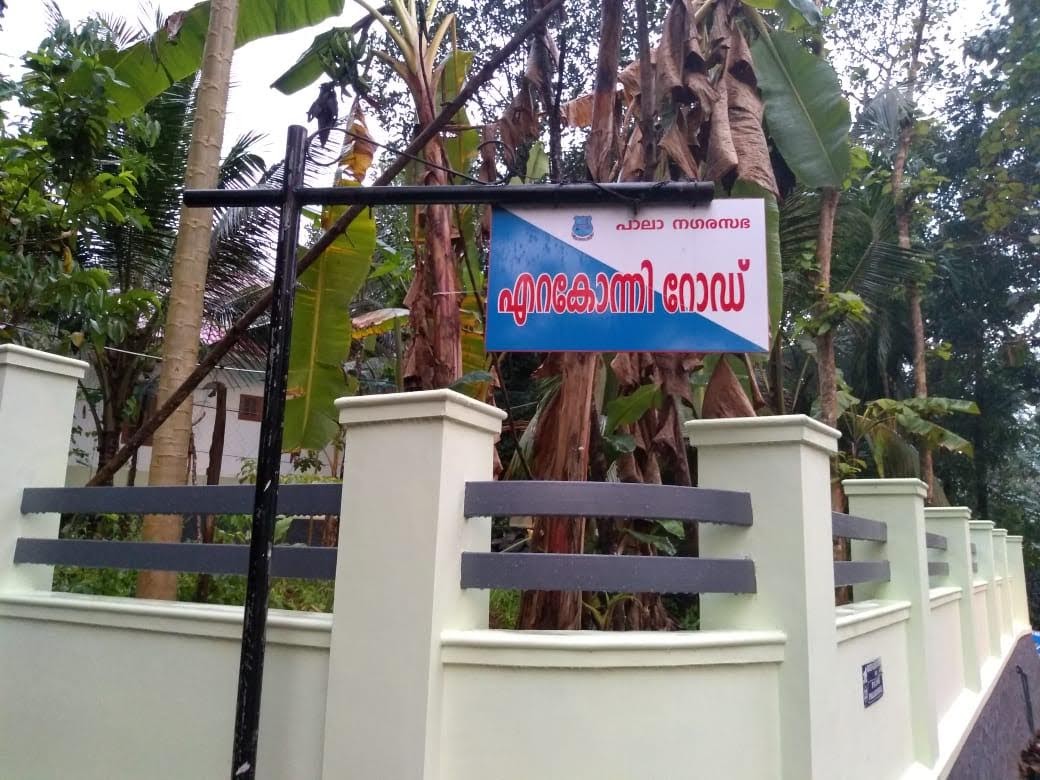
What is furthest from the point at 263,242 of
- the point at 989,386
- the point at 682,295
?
the point at 989,386

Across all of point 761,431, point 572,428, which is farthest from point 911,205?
point 761,431

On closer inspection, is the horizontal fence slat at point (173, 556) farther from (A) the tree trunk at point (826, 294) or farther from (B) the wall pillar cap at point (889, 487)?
(A) the tree trunk at point (826, 294)

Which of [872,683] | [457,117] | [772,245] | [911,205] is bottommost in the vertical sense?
[872,683]

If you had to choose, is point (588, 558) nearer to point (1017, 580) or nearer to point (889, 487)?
point (889, 487)

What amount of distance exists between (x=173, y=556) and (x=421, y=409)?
1.44 metres

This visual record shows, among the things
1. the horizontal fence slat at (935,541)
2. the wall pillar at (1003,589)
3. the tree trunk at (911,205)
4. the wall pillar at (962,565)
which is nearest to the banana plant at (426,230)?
the horizontal fence slat at (935,541)

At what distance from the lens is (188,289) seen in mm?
4957

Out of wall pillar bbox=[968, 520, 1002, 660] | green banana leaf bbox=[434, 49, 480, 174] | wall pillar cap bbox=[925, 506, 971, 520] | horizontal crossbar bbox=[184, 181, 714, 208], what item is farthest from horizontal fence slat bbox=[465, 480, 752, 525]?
wall pillar bbox=[968, 520, 1002, 660]

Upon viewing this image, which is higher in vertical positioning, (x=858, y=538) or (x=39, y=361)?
(x=39, y=361)

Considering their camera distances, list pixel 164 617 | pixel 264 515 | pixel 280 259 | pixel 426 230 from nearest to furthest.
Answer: pixel 264 515, pixel 280 259, pixel 164 617, pixel 426 230

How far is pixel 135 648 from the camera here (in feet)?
12.1

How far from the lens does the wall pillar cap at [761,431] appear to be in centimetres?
338

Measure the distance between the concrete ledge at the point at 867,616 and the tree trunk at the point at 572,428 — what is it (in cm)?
142

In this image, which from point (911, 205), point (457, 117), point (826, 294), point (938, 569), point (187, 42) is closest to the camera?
point (187, 42)
